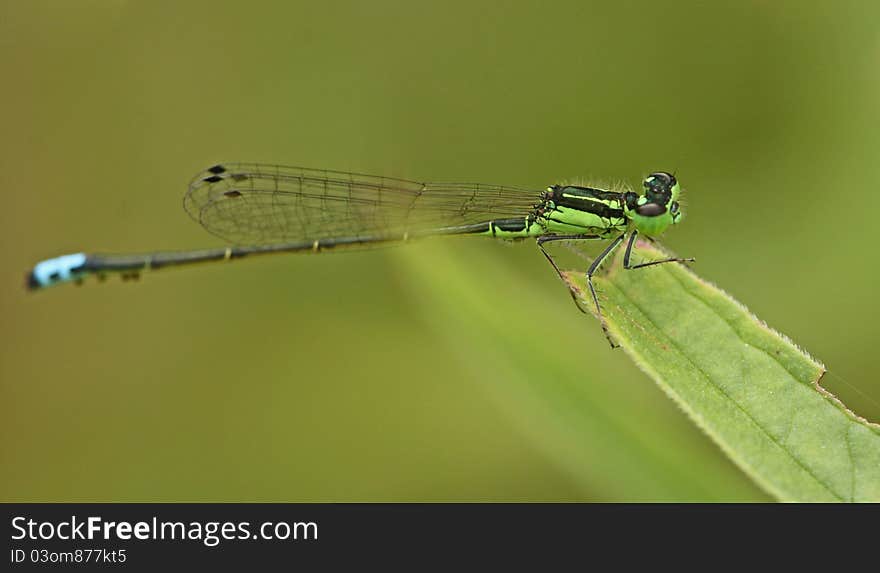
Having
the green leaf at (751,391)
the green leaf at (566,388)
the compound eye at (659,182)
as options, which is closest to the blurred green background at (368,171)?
the green leaf at (566,388)

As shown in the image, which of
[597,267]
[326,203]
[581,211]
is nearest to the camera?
[597,267]

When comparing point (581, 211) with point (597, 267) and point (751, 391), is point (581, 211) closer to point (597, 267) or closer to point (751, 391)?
point (597, 267)

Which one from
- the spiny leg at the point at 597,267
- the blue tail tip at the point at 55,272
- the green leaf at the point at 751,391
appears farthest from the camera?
the blue tail tip at the point at 55,272

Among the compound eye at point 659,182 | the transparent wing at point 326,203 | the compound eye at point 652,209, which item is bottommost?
the compound eye at point 652,209

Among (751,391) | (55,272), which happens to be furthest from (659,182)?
(55,272)

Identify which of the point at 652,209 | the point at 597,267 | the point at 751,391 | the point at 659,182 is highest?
the point at 659,182

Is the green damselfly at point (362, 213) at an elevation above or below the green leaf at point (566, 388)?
above

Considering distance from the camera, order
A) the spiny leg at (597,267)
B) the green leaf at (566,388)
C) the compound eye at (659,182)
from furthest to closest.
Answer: the compound eye at (659,182), the spiny leg at (597,267), the green leaf at (566,388)

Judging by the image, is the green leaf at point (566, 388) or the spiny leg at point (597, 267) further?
the spiny leg at point (597, 267)

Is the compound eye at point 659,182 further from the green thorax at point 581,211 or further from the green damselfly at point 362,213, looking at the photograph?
the green thorax at point 581,211
